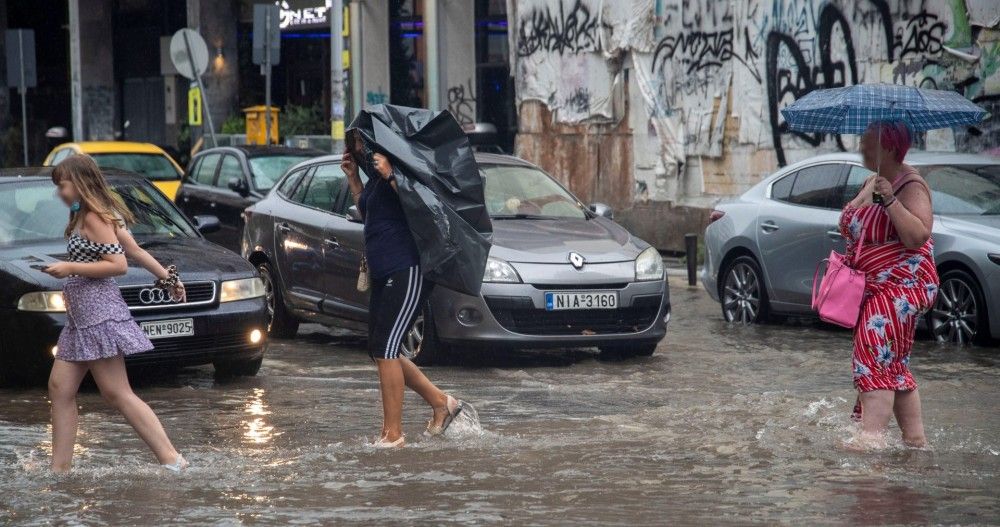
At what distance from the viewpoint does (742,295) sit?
44.3 ft

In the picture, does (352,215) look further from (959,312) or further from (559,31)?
(559,31)

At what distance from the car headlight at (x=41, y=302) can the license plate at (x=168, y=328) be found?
1.66ft

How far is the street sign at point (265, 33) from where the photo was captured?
74.0 ft

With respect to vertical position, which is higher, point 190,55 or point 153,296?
point 190,55

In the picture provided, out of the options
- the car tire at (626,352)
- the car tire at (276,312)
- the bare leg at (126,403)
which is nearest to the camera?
the bare leg at (126,403)

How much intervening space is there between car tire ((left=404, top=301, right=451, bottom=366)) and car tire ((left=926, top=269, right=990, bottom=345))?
367 cm

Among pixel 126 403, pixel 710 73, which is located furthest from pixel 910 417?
pixel 710 73

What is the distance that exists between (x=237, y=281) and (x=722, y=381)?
3127 millimetres

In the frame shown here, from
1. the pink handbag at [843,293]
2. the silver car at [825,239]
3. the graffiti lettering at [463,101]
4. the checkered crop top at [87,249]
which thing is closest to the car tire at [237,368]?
the checkered crop top at [87,249]

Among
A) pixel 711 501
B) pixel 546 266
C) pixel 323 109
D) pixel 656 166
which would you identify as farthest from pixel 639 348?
pixel 323 109

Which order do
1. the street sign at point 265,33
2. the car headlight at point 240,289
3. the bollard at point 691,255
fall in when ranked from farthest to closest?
the street sign at point 265,33
the bollard at point 691,255
the car headlight at point 240,289

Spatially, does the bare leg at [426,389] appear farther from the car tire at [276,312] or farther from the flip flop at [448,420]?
the car tire at [276,312]

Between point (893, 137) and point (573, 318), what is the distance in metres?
3.66

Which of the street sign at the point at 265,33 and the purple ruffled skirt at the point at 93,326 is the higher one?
the street sign at the point at 265,33
